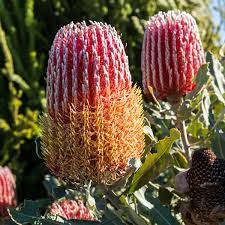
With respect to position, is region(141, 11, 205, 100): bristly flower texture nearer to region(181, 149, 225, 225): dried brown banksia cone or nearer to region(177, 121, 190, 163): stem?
region(177, 121, 190, 163): stem

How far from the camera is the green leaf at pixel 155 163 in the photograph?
2.42 meters

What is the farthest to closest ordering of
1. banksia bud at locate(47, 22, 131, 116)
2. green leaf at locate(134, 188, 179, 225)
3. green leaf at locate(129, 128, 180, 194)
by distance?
green leaf at locate(134, 188, 179, 225) → green leaf at locate(129, 128, 180, 194) → banksia bud at locate(47, 22, 131, 116)

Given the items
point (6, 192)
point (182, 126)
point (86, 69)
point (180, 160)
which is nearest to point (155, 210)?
point (180, 160)

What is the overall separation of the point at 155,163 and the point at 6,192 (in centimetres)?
158

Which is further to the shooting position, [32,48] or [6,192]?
[32,48]

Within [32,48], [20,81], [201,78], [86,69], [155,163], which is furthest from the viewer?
[32,48]

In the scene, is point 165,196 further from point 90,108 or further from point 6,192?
point 6,192

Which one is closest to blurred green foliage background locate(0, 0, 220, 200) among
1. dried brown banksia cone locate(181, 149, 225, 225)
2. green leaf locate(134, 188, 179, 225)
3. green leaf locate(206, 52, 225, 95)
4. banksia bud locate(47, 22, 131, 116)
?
green leaf locate(206, 52, 225, 95)

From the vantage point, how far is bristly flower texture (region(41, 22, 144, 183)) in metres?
2.19

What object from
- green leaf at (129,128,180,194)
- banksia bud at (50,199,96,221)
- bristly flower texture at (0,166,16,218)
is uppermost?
green leaf at (129,128,180,194)

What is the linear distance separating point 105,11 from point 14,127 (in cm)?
112

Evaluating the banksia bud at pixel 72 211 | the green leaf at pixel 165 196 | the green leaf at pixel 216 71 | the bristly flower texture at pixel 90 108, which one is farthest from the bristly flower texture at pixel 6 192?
the bristly flower texture at pixel 90 108

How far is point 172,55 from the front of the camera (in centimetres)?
280

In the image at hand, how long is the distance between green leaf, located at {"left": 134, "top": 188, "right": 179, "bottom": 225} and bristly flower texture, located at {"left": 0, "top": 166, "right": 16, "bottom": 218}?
48.1 inches
